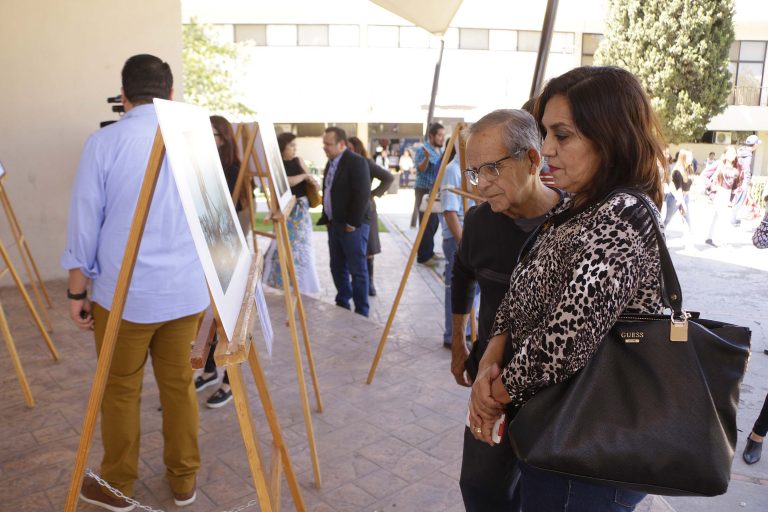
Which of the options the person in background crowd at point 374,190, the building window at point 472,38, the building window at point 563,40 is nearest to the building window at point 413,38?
the building window at point 472,38

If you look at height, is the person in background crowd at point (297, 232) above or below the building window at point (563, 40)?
below

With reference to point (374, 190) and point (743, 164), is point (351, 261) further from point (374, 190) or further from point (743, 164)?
point (743, 164)

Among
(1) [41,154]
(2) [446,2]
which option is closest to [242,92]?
(1) [41,154]

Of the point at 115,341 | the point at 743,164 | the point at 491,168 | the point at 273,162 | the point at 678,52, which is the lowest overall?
the point at 743,164

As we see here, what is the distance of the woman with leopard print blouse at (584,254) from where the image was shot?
1.24 metres

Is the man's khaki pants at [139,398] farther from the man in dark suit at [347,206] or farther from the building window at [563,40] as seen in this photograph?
the building window at [563,40]

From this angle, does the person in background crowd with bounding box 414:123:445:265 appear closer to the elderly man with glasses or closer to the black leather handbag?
the elderly man with glasses

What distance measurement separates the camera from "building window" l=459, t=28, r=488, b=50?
27531 mm

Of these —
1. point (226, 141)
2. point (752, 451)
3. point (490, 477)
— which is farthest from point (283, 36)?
point (490, 477)

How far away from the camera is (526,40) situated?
27.8m

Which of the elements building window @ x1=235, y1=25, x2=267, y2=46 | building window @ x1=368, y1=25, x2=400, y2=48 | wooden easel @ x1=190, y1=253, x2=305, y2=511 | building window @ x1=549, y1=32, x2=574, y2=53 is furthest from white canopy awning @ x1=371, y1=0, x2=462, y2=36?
building window @ x1=235, y1=25, x2=267, y2=46

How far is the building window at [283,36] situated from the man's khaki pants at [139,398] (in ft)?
87.7

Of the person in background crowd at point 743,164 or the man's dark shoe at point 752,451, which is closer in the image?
the man's dark shoe at point 752,451

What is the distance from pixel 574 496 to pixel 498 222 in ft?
2.98
